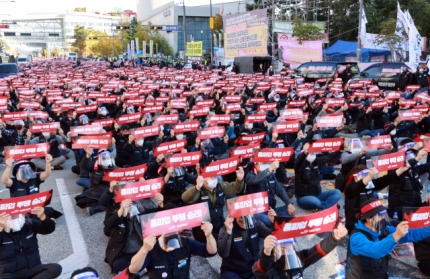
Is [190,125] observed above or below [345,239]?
above

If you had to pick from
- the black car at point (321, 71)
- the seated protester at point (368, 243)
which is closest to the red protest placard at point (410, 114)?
the seated protester at point (368, 243)

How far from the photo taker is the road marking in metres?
6.27

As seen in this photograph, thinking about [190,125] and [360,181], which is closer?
[360,181]

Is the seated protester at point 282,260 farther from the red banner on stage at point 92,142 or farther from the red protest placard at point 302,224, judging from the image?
the red banner on stage at point 92,142

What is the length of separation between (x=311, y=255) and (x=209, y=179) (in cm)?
221

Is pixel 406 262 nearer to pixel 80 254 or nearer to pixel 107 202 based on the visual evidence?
Answer: pixel 107 202

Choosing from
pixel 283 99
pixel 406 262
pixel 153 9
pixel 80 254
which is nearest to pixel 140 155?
pixel 80 254

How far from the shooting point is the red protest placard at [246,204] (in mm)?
4633

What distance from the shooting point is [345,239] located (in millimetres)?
6930

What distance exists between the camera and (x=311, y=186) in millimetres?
8305

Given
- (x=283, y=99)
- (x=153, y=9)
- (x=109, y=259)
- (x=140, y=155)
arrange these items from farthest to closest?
(x=153, y=9) < (x=283, y=99) < (x=140, y=155) < (x=109, y=259)

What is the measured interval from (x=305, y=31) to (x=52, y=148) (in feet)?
84.3

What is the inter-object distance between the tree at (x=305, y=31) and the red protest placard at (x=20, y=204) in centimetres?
2976

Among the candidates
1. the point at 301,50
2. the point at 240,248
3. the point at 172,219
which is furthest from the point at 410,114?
the point at 301,50
